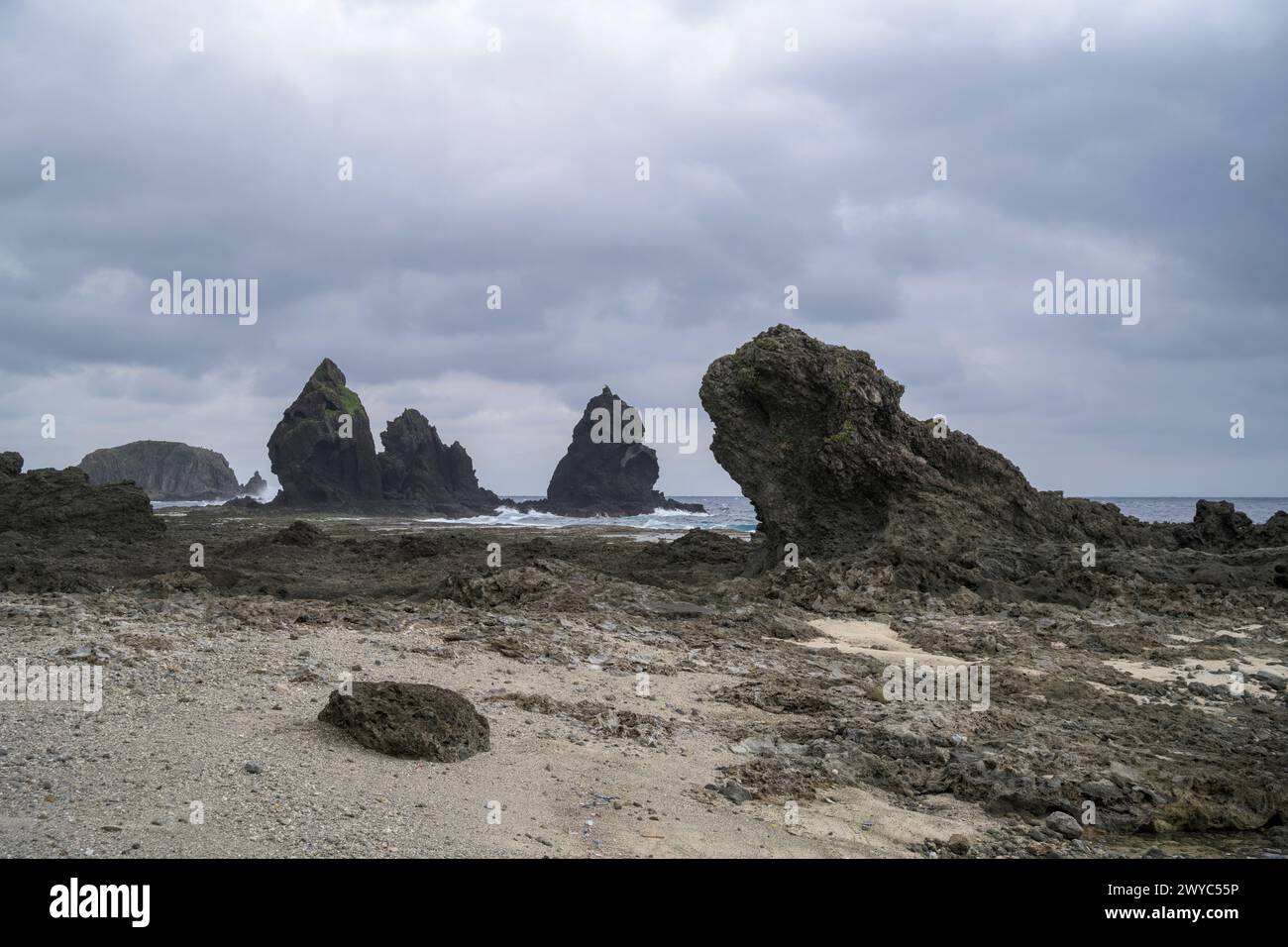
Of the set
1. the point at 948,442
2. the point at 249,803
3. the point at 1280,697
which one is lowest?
the point at 1280,697

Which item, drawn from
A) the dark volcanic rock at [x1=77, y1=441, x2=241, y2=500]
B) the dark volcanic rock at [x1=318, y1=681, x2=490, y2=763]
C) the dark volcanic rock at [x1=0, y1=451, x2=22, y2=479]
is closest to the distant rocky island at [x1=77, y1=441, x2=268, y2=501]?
the dark volcanic rock at [x1=77, y1=441, x2=241, y2=500]

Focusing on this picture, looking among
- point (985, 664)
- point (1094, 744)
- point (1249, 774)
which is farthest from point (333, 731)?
point (985, 664)

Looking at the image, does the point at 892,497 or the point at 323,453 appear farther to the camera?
the point at 323,453

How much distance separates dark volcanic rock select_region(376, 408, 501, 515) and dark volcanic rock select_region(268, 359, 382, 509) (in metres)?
3.43

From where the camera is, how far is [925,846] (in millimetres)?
6480

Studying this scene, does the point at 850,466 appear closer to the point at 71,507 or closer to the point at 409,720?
the point at 409,720

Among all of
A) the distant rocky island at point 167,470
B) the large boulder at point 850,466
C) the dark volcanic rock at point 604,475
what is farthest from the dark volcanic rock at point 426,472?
the large boulder at point 850,466

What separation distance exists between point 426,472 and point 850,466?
83.3m

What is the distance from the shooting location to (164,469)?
5753 inches

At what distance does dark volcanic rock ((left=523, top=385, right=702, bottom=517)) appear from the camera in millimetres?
99125

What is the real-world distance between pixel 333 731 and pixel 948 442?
64.9 feet

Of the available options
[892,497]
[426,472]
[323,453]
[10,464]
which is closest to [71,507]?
[10,464]

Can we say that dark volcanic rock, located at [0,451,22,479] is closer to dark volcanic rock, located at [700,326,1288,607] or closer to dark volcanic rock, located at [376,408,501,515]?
dark volcanic rock, located at [700,326,1288,607]

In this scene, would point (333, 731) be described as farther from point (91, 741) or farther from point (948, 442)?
point (948, 442)
